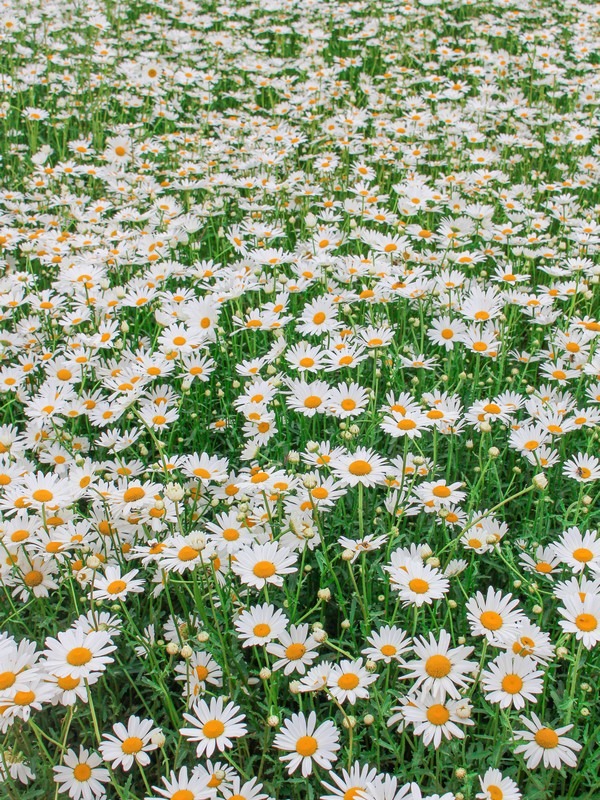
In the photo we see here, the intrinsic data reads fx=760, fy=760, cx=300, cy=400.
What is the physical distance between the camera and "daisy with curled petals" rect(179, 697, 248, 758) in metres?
1.97

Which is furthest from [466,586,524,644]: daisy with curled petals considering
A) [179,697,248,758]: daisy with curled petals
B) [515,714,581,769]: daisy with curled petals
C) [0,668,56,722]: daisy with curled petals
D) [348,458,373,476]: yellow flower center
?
[0,668,56,722]: daisy with curled petals

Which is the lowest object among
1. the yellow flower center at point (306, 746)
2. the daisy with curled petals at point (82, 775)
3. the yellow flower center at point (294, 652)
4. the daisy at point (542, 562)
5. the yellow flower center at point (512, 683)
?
the daisy with curled petals at point (82, 775)

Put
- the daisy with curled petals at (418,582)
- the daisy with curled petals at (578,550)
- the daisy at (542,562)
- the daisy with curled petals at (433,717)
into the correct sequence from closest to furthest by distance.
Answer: the daisy with curled petals at (433,717)
the daisy with curled petals at (418,582)
the daisy with curled petals at (578,550)
the daisy at (542,562)

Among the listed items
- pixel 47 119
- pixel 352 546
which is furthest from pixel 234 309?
pixel 47 119

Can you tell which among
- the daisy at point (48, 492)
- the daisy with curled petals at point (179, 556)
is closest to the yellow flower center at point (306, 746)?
the daisy with curled petals at point (179, 556)

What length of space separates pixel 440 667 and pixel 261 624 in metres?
0.53

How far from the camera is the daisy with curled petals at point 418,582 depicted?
2146 mm

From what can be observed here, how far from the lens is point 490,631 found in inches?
82.3

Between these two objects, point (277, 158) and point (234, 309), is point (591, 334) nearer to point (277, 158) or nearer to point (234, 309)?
point (234, 309)

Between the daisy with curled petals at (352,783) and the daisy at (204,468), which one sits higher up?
the daisy at (204,468)

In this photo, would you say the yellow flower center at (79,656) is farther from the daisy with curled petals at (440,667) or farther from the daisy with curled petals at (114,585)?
the daisy with curled petals at (440,667)

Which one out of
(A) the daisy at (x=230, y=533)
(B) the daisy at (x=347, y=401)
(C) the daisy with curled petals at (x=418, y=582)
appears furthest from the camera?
(B) the daisy at (x=347, y=401)

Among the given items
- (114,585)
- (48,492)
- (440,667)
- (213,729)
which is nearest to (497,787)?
(440,667)

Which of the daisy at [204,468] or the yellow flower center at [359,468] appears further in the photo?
the daisy at [204,468]
